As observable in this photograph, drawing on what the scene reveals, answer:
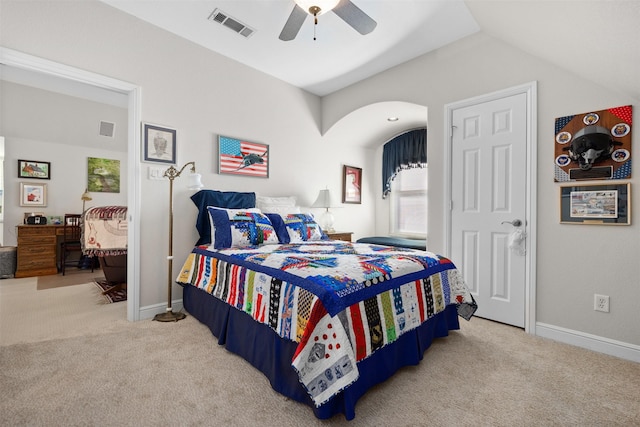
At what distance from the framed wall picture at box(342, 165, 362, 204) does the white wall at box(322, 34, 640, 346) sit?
177 centimetres

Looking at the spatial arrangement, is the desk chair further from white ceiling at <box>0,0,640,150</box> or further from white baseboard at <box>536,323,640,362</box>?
white baseboard at <box>536,323,640,362</box>

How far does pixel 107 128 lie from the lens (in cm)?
517

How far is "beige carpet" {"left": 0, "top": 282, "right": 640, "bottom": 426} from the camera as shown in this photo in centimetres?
146

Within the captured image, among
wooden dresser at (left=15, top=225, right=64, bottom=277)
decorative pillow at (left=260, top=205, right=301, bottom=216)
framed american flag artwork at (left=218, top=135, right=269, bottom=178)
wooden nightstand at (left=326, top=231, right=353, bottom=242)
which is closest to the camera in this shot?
framed american flag artwork at (left=218, top=135, right=269, bottom=178)

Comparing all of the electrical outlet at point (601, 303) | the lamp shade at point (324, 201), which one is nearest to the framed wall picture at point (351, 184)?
the lamp shade at point (324, 201)

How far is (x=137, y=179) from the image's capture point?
2.73 meters

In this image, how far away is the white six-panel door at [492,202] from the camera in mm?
2613

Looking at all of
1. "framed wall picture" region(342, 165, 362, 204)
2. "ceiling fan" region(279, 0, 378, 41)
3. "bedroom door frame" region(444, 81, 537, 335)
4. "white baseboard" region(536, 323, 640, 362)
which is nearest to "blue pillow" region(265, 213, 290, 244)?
"ceiling fan" region(279, 0, 378, 41)

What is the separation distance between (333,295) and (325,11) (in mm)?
1883

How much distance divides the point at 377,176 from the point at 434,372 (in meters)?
3.92

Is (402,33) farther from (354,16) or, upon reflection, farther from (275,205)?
(275,205)

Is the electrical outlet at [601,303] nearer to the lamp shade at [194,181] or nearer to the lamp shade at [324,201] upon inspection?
the lamp shade at [324,201]

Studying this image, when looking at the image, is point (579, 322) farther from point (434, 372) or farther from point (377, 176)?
point (377, 176)

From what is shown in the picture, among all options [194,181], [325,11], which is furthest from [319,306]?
[325,11]
